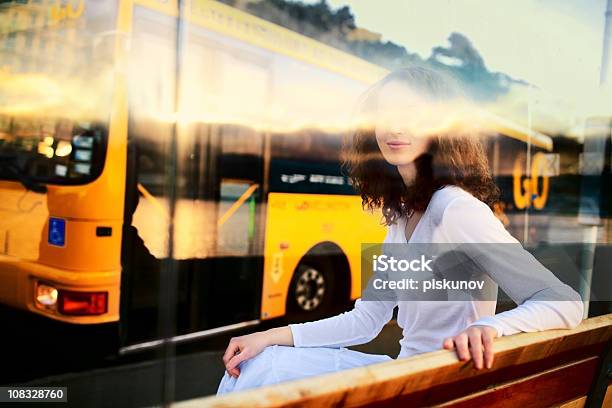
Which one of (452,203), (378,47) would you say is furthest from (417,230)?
(378,47)

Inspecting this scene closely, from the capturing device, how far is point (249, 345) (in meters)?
1.76

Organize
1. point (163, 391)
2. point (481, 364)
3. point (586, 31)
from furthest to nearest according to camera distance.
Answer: point (586, 31)
point (481, 364)
point (163, 391)

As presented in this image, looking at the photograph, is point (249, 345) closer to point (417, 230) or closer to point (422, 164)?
point (417, 230)

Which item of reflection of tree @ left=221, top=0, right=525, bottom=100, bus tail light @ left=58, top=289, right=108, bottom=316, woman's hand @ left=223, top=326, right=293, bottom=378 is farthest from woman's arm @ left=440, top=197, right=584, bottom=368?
bus tail light @ left=58, top=289, right=108, bottom=316

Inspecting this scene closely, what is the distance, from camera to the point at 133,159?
12.6 feet

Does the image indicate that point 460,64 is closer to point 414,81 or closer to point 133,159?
point 414,81

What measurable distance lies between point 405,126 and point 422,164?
14 cm

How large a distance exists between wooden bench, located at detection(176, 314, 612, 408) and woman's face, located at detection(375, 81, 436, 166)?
73 cm

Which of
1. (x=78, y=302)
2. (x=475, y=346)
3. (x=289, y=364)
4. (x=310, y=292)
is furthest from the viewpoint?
(x=310, y=292)

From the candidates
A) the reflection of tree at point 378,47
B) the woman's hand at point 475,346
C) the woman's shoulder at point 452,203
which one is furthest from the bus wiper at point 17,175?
the woman's hand at point 475,346

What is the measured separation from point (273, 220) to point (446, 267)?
7.98ft

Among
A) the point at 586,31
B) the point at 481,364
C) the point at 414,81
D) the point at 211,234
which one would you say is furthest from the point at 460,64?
the point at 211,234

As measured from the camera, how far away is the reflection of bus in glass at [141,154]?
3.65m

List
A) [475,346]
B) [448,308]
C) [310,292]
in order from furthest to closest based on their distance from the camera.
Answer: [310,292] < [448,308] < [475,346]
